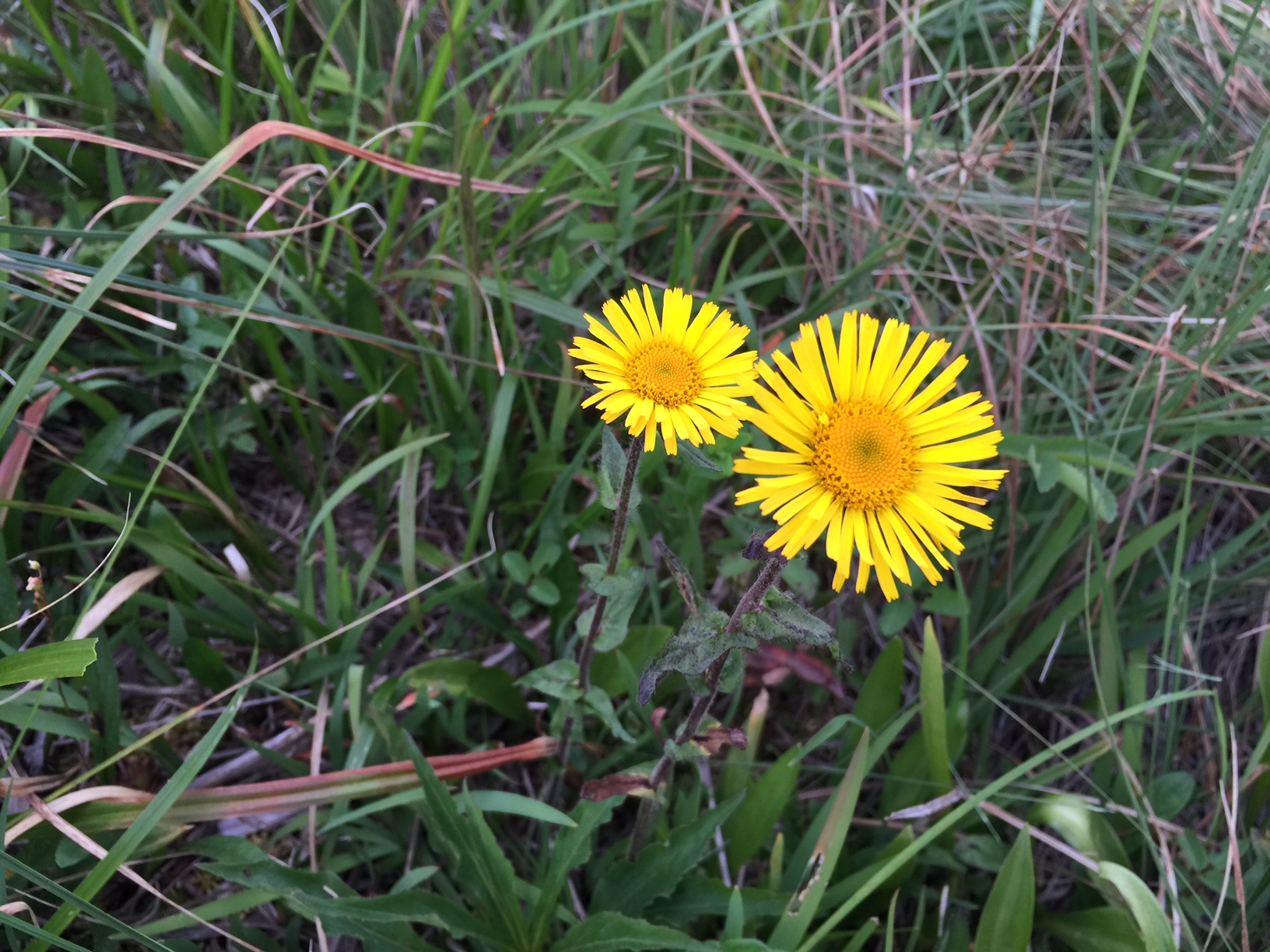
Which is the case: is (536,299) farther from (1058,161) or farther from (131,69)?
(1058,161)

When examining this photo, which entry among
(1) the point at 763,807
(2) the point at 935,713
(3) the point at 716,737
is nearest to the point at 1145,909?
(2) the point at 935,713

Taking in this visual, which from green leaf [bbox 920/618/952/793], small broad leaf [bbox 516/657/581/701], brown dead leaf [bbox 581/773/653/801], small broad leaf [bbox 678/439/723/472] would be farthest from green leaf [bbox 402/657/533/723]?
green leaf [bbox 920/618/952/793]

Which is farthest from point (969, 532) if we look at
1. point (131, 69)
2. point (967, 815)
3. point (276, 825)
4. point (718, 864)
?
point (131, 69)

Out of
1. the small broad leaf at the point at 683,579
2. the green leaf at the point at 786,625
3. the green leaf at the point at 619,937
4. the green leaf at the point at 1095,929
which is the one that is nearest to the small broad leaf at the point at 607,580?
the small broad leaf at the point at 683,579

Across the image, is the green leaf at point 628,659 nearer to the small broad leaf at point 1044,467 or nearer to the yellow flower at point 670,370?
the yellow flower at point 670,370

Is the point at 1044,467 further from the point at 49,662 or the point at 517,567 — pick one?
the point at 49,662
